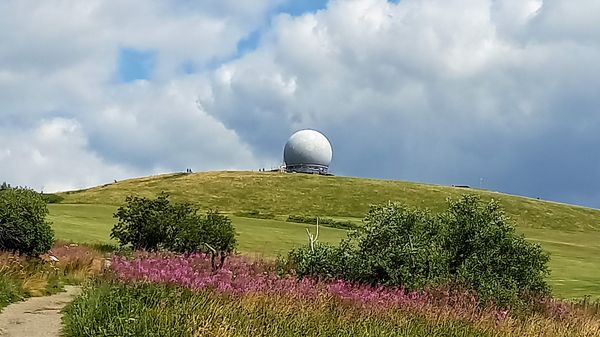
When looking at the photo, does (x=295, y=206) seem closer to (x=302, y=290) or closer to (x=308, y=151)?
(x=308, y=151)

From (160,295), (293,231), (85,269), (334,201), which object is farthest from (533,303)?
(334,201)

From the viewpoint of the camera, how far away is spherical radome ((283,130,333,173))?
9944cm

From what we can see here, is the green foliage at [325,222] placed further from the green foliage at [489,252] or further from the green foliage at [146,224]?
the green foliage at [489,252]

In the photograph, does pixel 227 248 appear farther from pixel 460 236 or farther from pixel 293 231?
pixel 293 231

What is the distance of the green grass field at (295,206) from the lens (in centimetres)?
4516

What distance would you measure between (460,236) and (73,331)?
454 inches

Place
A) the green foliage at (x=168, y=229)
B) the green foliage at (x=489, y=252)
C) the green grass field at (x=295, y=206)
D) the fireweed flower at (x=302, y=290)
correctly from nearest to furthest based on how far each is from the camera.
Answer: the fireweed flower at (x=302, y=290), the green foliage at (x=489, y=252), the green foliage at (x=168, y=229), the green grass field at (x=295, y=206)

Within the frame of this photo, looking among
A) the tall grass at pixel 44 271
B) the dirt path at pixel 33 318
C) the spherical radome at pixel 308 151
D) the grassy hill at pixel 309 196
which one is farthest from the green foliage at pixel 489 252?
the spherical radome at pixel 308 151

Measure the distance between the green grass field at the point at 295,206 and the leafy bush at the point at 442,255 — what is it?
1732 cm

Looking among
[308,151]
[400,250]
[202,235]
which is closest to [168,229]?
[202,235]

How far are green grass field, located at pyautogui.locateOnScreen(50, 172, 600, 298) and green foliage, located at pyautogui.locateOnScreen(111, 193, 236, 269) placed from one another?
22.5ft

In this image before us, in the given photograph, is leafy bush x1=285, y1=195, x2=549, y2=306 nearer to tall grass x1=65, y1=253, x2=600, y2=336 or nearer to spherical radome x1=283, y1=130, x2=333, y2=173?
tall grass x1=65, y1=253, x2=600, y2=336

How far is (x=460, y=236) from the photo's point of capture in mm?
20922

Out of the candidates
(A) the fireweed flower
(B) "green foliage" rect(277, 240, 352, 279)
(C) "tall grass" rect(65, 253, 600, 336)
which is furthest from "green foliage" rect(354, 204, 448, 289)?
(C) "tall grass" rect(65, 253, 600, 336)
